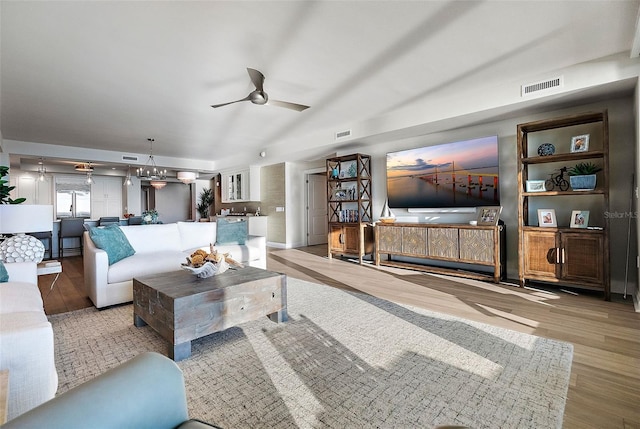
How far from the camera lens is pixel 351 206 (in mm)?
6434

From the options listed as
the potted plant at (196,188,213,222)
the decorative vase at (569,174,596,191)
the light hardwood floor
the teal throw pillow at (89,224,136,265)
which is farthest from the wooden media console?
the potted plant at (196,188,213,222)

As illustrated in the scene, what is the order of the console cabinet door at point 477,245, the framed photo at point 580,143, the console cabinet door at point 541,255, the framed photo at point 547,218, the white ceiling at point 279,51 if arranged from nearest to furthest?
the white ceiling at point 279,51, the framed photo at point 580,143, the console cabinet door at point 541,255, the framed photo at point 547,218, the console cabinet door at point 477,245

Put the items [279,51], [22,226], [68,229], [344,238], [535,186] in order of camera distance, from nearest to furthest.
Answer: [22,226] → [279,51] → [535,186] → [344,238] → [68,229]

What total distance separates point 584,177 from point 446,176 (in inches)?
67.0

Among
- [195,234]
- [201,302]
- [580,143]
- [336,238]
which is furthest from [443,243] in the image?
[195,234]

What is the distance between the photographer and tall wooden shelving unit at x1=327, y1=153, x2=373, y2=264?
5805 mm

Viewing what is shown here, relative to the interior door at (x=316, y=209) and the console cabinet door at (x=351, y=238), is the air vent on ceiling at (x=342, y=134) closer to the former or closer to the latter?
the console cabinet door at (x=351, y=238)

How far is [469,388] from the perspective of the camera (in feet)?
5.64

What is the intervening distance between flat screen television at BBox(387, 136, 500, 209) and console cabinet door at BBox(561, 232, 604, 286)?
1.04m

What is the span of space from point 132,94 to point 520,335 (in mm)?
4997

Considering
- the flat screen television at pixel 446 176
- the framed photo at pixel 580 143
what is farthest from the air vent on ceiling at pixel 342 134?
the framed photo at pixel 580 143

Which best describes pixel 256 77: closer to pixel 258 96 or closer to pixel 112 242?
pixel 258 96

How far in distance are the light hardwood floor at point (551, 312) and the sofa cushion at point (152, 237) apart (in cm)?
84

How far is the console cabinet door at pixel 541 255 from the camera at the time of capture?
11.9ft
